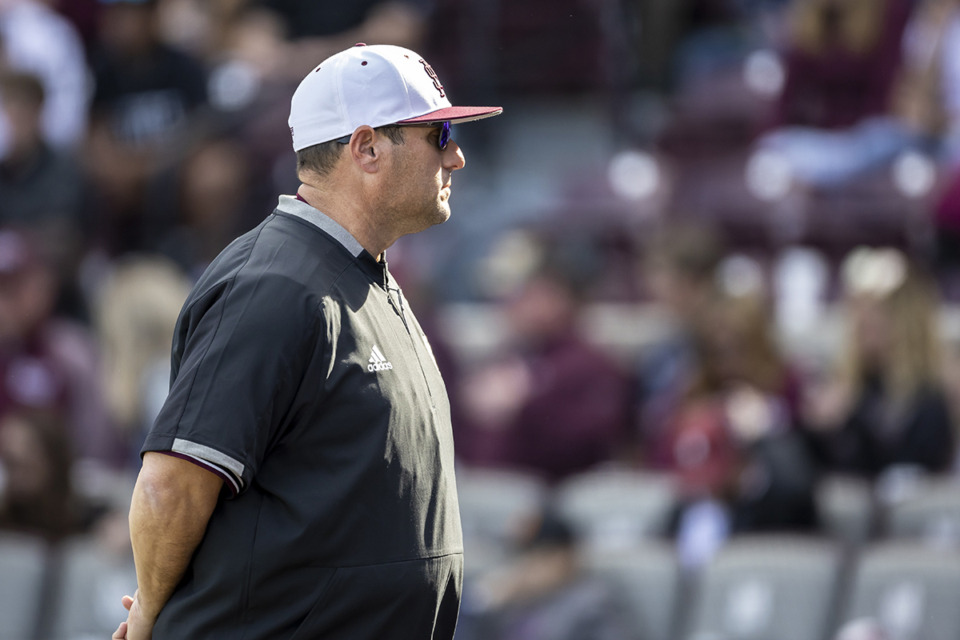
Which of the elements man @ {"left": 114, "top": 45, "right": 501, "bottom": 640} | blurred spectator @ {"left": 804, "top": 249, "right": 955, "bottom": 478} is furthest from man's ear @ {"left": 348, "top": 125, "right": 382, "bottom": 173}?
blurred spectator @ {"left": 804, "top": 249, "right": 955, "bottom": 478}

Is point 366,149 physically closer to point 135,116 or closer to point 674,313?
point 674,313

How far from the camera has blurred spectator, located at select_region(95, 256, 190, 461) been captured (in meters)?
6.82

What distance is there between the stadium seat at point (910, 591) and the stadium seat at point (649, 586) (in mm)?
716

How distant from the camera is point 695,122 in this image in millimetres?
8648

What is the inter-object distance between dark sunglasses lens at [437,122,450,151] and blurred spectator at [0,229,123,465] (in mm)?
4867

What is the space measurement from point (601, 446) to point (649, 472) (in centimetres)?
29

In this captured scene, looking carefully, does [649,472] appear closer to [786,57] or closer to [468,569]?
[468,569]

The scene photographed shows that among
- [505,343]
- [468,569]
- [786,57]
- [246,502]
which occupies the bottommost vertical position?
[468,569]

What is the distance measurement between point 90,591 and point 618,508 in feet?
8.48

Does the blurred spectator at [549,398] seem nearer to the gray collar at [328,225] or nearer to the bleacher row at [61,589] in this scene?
the bleacher row at [61,589]

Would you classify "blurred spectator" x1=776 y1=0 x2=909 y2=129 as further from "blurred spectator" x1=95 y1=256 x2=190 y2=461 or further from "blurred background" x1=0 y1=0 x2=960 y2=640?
"blurred spectator" x1=95 y1=256 x2=190 y2=461

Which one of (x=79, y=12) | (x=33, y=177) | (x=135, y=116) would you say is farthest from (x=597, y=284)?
(x=79, y=12)

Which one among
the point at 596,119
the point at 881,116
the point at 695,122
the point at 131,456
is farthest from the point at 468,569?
the point at 596,119

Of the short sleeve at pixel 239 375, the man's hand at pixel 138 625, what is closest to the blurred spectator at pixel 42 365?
the man's hand at pixel 138 625
